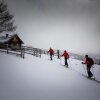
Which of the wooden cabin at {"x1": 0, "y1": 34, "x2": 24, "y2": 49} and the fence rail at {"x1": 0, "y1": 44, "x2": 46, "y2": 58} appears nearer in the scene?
the fence rail at {"x1": 0, "y1": 44, "x2": 46, "y2": 58}

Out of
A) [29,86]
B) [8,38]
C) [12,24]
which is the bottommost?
[29,86]

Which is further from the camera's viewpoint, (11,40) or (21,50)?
(11,40)

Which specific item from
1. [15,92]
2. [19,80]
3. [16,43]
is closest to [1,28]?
[16,43]

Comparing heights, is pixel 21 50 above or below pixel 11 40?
below

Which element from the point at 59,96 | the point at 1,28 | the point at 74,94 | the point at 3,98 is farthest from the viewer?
the point at 1,28

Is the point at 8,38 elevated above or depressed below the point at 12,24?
below

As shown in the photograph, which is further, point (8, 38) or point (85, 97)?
point (8, 38)

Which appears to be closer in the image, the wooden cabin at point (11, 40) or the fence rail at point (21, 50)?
the fence rail at point (21, 50)

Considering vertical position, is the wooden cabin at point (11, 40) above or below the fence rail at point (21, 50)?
above

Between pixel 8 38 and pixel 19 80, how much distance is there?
27.1 m

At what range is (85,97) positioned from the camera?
940 cm

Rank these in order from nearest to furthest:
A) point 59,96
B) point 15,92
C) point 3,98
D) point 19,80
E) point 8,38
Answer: point 3,98 → point 15,92 → point 59,96 → point 19,80 → point 8,38

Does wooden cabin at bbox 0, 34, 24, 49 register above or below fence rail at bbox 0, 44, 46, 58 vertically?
above

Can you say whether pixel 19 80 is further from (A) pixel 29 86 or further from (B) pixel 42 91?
(B) pixel 42 91
